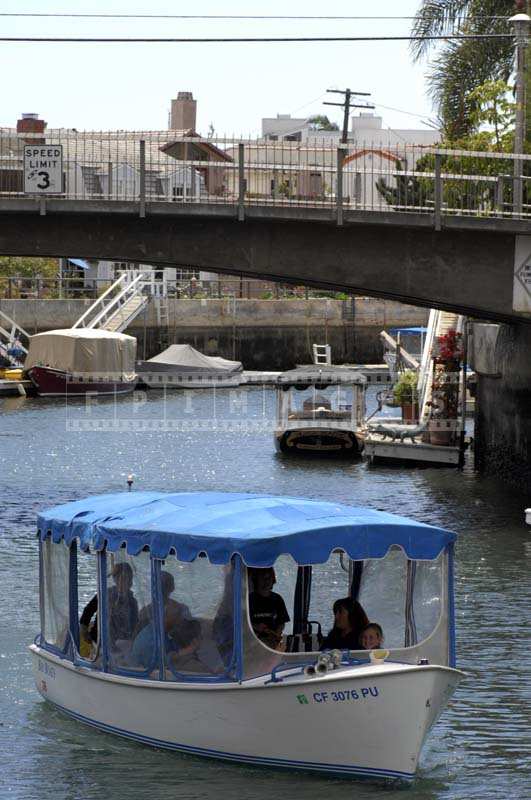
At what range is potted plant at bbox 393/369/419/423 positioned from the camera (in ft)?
158

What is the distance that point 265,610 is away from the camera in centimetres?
1591

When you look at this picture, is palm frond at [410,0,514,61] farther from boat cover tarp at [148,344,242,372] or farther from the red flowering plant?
boat cover tarp at [148,344,242,372]

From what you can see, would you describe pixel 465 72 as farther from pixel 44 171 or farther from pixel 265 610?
pixel 265 610

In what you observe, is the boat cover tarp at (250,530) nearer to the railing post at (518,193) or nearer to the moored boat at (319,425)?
the railing post at (518,193)

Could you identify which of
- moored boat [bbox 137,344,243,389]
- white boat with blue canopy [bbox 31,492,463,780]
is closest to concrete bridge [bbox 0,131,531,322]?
white boat with blue canopy [bbox 31,492,463,780]

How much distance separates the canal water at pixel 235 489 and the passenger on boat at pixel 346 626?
1.39 metres

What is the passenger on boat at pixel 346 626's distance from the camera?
15711mm

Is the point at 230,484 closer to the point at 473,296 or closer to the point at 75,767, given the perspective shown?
the point at 473,296

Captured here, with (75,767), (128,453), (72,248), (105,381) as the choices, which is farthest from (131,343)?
(75,767)

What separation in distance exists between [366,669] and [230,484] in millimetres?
27518

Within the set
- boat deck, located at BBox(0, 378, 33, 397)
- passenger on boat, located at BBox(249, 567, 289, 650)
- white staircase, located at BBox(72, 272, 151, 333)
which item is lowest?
boat deck, located at BBox(0, 378, 33, 397)

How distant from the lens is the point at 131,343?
245ft

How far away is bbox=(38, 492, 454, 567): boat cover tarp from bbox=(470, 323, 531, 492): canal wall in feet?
72.2

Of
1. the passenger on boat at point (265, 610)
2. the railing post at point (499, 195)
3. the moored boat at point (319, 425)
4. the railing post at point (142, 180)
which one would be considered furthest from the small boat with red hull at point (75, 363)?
the passenger on boat at point (265, 610)
